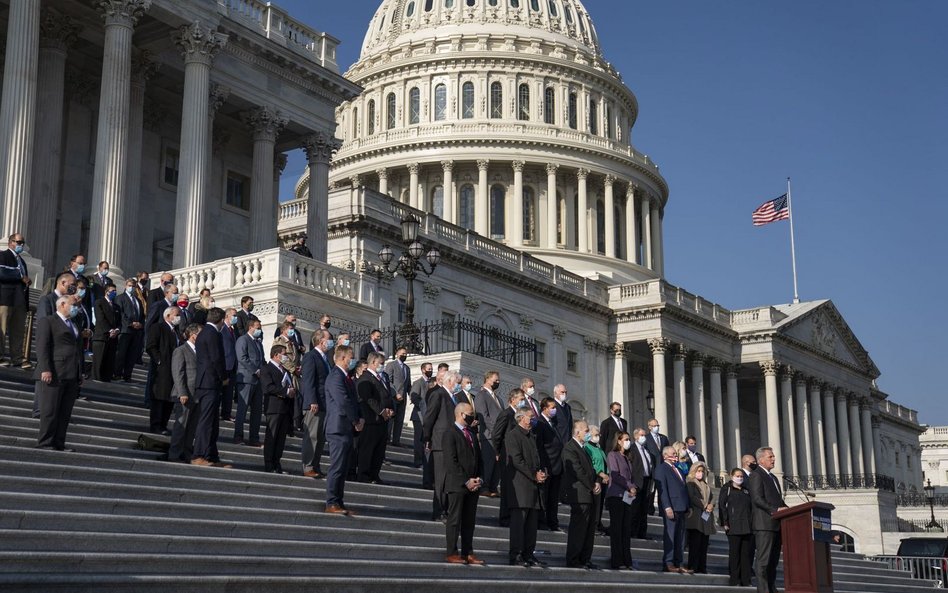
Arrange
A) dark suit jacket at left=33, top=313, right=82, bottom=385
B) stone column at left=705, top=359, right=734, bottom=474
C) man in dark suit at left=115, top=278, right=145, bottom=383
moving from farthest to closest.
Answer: stone column at left=705, top=359, right=734, bottom=474, man in dark suit at left=115, top=278, right=145, bottom=383, dark suit jacket at left=33, top=313, right=82, bottom=385

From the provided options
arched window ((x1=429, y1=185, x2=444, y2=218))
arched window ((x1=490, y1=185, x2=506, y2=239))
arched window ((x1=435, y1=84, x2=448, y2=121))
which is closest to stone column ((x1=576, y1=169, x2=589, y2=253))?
arched window ((x1=490, y1=185, x2=506, y2=239))

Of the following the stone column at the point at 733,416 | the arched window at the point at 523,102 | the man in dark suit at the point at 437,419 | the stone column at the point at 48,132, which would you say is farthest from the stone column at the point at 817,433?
the man in dark suit at the point at 437,419

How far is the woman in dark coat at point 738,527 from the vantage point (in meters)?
16.9

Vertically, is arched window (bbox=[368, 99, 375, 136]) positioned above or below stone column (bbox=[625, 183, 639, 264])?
above

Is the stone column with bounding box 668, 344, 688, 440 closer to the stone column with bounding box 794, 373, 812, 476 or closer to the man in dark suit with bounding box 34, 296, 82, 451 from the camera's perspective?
the stone column with bounding box 794, 373, 812, 476

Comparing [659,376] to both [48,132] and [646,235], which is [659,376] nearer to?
[646,235]

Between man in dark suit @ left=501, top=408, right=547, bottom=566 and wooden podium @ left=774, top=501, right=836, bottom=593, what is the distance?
332 cm

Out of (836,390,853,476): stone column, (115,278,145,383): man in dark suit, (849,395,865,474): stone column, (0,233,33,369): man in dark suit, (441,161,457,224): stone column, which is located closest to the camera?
(0,233,33,369): man in dark suit

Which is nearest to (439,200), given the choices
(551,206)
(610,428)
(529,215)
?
(529,215)

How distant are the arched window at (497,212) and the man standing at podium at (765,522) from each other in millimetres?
59837

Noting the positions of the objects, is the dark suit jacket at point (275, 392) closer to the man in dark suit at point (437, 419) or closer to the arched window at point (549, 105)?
the man in dark suit at point (437, 419)

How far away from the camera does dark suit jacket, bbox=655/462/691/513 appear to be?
17.0 m

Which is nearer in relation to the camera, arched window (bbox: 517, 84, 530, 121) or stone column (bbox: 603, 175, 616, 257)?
stone column (bbox: 603, 175, 616, 257)

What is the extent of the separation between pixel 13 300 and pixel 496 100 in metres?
64.7
